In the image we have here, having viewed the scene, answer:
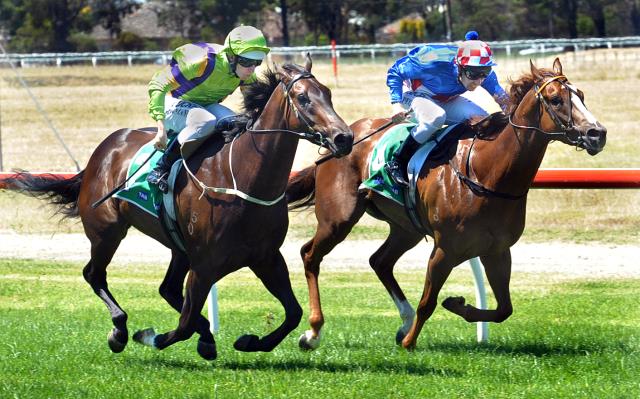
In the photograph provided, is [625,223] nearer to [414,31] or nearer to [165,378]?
[165,378]

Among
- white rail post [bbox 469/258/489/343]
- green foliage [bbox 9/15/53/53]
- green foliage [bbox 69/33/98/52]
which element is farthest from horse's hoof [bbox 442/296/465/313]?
green foliage [bbox 9/15/53/53]

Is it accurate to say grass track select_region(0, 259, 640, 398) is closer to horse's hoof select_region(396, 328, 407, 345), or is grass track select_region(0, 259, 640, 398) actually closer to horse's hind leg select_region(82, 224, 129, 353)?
horse's hoof select_region(396, 328, 407, 345)

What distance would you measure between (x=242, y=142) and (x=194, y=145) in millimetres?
481

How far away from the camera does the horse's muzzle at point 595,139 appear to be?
714cm

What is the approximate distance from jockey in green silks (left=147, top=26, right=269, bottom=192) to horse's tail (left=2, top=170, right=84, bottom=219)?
148 cm

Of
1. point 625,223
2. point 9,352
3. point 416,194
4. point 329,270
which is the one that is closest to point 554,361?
point 416,194

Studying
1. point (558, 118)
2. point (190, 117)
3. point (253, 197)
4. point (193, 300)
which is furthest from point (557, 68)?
point (193, 300)

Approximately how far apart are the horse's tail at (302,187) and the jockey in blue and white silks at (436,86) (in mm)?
1081

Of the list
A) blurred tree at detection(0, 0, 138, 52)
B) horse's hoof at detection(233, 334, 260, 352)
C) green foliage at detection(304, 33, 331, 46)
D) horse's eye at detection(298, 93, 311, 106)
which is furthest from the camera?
green foliage at detection(304, 33, 331, 46)

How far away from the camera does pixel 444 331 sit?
9109 mm

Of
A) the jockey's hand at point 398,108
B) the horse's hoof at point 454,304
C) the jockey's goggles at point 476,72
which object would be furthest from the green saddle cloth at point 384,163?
the horse's hoof at point 454,304

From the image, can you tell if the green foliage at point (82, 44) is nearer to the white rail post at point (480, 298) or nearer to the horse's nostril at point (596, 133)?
the white rail post at point (480, 298)

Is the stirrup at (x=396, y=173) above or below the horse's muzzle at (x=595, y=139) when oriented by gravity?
below

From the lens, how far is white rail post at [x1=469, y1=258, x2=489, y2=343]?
8.35 metres
